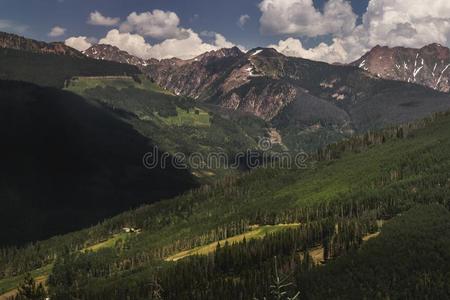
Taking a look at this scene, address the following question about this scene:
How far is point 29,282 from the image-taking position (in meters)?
146

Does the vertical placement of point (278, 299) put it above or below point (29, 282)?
above

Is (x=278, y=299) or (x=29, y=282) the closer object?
(x=278, y=299)

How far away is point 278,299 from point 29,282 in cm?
10139

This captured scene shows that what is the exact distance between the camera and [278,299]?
6575 cm
